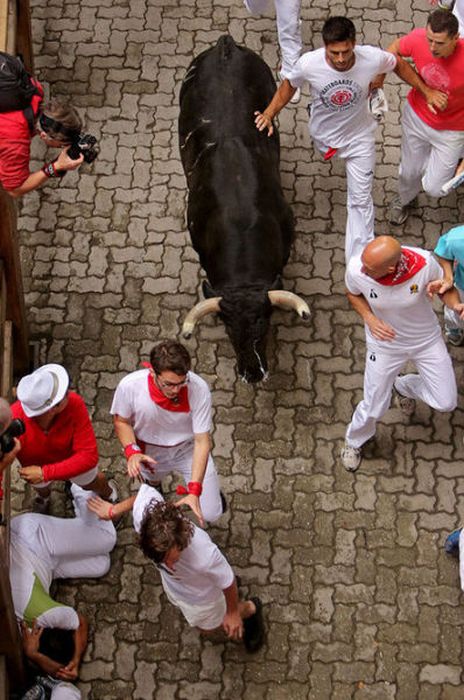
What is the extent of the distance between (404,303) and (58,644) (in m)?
3.29

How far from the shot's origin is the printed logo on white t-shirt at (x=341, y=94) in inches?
316

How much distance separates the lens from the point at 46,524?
726 cm

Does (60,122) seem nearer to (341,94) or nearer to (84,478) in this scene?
(341,94)

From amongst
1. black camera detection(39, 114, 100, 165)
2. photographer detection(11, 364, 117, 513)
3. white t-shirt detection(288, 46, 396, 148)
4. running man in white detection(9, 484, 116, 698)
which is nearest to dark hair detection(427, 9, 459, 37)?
white t-shirt detection(288, 46, 396, 148)

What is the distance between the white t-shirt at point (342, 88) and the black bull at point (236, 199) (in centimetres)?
58

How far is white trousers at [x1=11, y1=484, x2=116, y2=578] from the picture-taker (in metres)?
7.18

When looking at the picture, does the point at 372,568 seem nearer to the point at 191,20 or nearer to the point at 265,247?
the point at 265,247

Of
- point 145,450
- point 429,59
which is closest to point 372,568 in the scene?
point 145,450

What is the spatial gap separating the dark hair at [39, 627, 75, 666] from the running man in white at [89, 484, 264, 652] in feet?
3.07

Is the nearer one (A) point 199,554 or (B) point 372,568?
(A) point 199,554

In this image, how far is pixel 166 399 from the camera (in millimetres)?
6625

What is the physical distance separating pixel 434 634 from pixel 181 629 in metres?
1.77

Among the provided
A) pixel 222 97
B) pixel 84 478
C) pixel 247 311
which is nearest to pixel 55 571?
pixel 84 478

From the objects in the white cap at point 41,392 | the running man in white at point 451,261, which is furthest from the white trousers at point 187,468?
the running man in white at point 451,261
